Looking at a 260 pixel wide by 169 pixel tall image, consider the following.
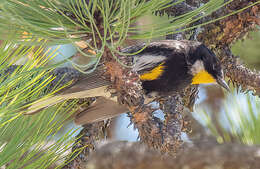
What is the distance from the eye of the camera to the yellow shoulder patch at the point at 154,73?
1479 mm

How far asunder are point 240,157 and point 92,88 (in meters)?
0.79

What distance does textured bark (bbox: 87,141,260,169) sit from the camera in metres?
1.61

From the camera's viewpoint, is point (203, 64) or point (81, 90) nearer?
point (81, 90)

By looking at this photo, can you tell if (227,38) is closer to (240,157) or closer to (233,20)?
(233,20)

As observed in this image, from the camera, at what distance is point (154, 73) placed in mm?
1484

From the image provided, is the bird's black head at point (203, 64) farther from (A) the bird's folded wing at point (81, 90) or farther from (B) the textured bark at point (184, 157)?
(A) the bird's folded wing at point (81, 90)

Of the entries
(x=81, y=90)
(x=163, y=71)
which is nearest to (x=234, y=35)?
(x=163, y=71)

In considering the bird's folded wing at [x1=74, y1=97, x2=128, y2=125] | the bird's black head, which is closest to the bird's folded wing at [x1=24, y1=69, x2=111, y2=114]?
the bird's folded wing at [x1=74, y1=97, x2=128, y2=125]

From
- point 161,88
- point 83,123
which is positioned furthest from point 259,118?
point 83,123

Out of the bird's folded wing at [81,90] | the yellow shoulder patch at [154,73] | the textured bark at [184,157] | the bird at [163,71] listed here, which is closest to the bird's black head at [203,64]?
the bird at [163,71]

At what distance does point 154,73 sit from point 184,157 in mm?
476

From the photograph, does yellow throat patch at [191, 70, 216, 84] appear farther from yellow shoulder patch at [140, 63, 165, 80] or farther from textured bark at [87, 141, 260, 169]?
textured bark at [87, 141, 260, 169]

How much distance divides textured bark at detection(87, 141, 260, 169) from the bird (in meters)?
0.25

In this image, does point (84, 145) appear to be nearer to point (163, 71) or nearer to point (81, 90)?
point (81, 90)
